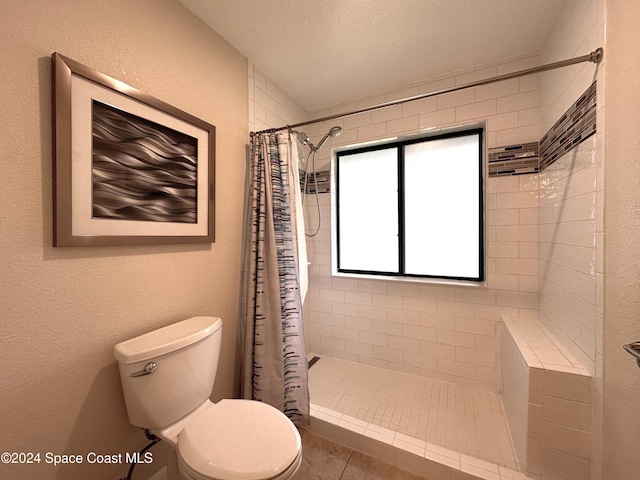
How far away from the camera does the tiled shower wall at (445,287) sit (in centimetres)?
169

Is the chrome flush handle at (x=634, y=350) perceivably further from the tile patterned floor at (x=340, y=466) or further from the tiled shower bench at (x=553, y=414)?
the tile patterned floor at (x=340, y=466)

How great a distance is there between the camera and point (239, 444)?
880mm

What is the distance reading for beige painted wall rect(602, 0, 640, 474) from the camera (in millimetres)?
850

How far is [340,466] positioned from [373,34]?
244 cm

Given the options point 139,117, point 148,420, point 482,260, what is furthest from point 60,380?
point 482,260

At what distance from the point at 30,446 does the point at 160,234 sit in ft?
2.67

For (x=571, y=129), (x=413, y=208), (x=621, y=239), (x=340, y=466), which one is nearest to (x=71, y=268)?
(x=340, y=466)

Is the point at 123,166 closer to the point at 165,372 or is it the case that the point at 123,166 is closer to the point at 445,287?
the point at 165,372

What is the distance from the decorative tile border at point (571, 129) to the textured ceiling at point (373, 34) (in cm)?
59

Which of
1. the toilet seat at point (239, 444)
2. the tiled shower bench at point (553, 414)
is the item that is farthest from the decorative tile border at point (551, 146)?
the toilet seat at point (239, 444)

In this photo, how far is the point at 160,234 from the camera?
116 centimetres

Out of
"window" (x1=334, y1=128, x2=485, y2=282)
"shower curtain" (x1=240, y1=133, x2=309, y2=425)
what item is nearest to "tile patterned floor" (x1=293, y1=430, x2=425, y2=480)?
"shower curtain" (x1=240, y1=133, x2=309, y2=425)

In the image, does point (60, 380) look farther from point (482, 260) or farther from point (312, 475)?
point (482, 260)

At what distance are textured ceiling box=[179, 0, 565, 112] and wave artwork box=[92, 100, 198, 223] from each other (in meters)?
0.77
